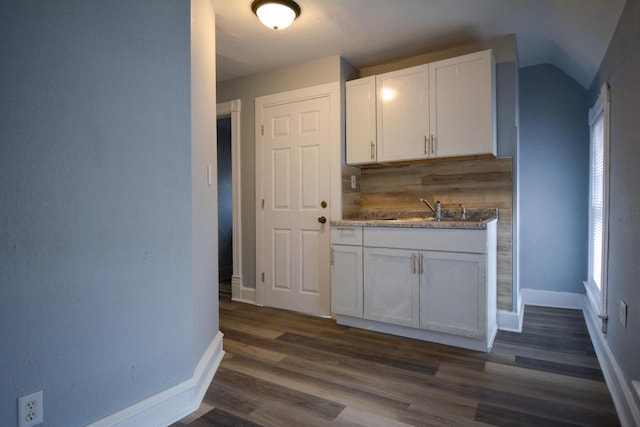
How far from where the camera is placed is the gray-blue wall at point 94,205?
1252 mm

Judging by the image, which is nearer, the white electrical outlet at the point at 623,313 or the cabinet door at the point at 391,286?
the white electrical outlet at the point at 623,313

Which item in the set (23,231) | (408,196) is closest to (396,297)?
(408,196)

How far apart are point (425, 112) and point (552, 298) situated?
2308mm

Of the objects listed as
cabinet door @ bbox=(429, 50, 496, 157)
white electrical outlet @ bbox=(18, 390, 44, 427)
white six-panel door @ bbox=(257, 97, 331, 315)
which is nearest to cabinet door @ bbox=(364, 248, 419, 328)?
white six-panel door @ bbox=(257, 97, 331, 315)

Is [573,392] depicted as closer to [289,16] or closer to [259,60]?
[289,16]

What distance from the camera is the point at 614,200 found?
2111 millimetres

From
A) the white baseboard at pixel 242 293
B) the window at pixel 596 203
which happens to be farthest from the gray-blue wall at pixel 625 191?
the white baseboard at pixel 242 293

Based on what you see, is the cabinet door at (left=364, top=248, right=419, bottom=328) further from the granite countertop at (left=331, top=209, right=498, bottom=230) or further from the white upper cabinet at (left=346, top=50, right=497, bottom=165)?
the white upper cabinet at (left=346, top=50, right=497, bottom=165)

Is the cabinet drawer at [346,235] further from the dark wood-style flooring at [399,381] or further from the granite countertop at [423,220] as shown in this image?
the dark wood-style flooring at [399,381]

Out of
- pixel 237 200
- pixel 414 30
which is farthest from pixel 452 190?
pixel 237 200

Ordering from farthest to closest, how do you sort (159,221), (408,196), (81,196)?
(408,196), (159,221), (81,196)

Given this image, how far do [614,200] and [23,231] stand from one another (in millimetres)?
2934

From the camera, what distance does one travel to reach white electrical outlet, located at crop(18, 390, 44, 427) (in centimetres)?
125

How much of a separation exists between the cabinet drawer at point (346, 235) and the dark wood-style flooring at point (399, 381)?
2.38ft
